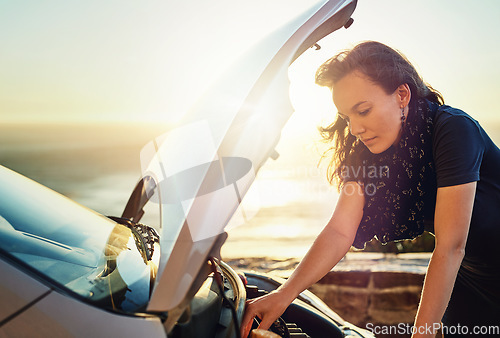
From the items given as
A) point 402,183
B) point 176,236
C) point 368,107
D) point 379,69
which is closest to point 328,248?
point 402,183

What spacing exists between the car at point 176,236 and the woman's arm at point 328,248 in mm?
136

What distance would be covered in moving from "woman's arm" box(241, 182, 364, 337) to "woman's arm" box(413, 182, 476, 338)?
40 cm

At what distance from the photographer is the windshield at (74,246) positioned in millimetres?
1194

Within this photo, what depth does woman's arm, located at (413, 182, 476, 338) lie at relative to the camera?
53.1 inches

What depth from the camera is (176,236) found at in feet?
3.47

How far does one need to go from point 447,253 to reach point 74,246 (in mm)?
1147

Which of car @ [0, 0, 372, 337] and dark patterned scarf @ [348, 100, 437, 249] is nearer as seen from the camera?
car @ [0, 0, 372, 337]

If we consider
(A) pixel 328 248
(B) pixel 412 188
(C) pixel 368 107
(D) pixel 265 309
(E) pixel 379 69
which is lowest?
(D) pixel 265 309

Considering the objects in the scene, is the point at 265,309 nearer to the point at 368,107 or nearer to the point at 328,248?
the point at 328,248

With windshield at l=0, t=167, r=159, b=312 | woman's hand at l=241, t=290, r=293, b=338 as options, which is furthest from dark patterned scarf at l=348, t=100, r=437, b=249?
windshield at l=0, t=167, r=159, b=312

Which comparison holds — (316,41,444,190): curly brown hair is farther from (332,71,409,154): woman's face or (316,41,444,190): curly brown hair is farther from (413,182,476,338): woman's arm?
(413,182,476,338): woman's arm

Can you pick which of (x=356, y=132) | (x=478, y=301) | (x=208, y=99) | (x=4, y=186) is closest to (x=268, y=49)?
(x=208, y=99)

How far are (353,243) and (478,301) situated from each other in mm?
504

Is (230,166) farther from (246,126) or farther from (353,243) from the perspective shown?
(353,243)
